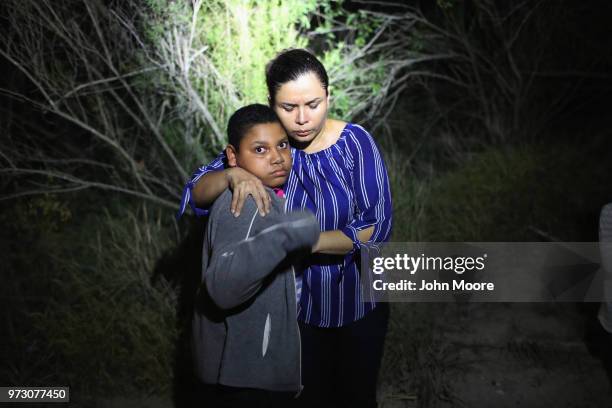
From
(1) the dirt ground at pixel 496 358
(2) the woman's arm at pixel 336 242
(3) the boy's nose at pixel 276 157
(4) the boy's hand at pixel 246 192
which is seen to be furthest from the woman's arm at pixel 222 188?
(1) the dirt ground at pixel 496 358

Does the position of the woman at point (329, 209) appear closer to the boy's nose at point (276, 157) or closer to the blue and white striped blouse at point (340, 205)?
the blue and white striped blouse at point (340, 205)

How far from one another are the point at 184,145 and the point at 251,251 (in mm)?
3106

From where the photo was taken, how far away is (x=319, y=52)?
200 inches

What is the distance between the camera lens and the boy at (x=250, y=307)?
1534mm

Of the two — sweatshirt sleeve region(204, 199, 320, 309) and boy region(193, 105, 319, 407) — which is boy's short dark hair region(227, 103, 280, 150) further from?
sweatshirt sleeve region(204, 199, 320, 309)

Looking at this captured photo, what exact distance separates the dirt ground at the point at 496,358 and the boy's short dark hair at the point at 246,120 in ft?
6.97

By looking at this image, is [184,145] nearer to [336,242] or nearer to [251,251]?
[336,242]

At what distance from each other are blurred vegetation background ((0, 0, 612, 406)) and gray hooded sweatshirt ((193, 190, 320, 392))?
176cm

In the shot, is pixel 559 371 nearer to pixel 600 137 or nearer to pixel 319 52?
pixel 319 52

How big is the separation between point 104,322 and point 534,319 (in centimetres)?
320

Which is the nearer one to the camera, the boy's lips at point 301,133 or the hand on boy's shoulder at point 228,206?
the hand on boy's shoulder at point 228,206

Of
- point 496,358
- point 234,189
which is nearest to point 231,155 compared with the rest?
point 234,189

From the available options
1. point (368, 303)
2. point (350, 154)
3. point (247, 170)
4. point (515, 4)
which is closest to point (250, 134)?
point (247, 170)

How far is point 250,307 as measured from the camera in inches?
64.1
